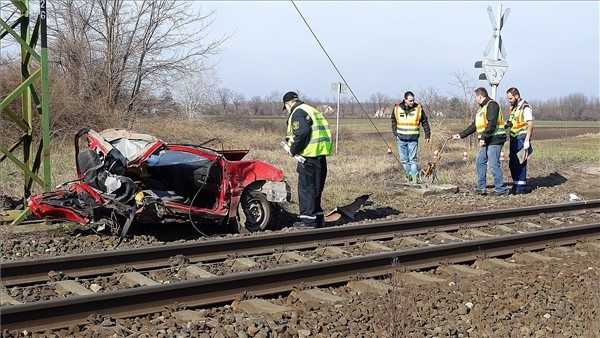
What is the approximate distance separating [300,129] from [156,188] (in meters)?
2.09

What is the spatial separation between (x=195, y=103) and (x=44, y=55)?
70.2ft

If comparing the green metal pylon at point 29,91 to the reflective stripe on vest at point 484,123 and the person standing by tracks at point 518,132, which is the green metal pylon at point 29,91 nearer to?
the reflective stripe on vest at point 484,123

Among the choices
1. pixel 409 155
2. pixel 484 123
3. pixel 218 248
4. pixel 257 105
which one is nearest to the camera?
pixel 218 248

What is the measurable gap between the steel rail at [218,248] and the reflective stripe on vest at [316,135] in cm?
120

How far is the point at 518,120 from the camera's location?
14.8m

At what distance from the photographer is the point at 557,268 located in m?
8.12

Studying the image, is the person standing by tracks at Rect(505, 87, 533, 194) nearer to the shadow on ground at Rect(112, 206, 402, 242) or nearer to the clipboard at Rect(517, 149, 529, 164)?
the clipboard at Rect(517, 149, 529, 164)

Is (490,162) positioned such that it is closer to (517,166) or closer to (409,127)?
(517,166)

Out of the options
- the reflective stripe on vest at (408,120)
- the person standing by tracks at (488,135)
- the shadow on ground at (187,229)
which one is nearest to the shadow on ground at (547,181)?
the person standing by tracks at (488,135)

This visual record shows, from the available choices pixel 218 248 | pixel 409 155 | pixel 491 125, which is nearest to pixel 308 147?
pixel 218 248

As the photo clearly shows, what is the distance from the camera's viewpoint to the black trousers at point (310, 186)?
10016 millimetres

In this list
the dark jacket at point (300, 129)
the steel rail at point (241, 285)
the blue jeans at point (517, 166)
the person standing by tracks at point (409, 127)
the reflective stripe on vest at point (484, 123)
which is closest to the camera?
the steel rail at point (241, 285)

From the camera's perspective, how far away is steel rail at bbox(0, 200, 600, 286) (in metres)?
6.91

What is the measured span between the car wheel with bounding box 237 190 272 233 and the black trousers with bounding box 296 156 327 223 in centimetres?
49
